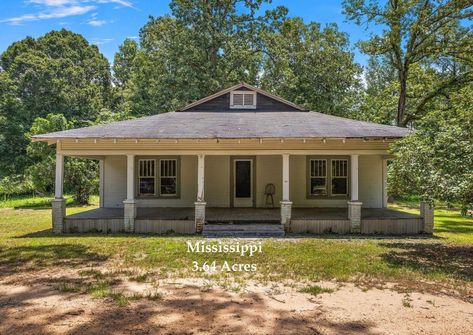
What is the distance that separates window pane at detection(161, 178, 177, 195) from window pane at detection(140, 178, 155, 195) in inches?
16.4

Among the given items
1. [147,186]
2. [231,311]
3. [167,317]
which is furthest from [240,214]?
[167,317]

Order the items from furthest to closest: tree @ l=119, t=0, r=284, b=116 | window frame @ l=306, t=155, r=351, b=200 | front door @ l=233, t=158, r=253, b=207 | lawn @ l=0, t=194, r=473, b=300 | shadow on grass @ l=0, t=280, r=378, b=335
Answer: tree @ l=119, t=0, r=284, b=116
front door @ l=233, t=158, r=253, b=207
window frame @ l=306, t=155, r=351, b=200
lawn @ l=0, t=194, r=473, b=300
shadow on grass @ l=0, t=280, r=378, b=335

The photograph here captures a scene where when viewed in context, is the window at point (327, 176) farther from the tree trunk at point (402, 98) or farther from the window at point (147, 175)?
the tree trunk at point (402, 98)

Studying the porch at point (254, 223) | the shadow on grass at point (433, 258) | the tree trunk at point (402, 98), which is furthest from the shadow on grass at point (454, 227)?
the tree trunk at point (402, 98)

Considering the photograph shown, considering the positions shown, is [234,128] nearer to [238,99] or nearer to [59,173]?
[238,99]

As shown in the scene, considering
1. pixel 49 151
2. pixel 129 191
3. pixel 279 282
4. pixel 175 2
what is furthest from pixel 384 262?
pixel 175 2

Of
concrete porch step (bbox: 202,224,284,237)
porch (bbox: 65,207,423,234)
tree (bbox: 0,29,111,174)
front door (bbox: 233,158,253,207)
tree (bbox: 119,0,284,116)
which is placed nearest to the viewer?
concrete porch step (bbox: 202,224,284,237)

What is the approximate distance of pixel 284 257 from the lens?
25.8ft

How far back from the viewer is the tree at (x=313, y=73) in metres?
25.8

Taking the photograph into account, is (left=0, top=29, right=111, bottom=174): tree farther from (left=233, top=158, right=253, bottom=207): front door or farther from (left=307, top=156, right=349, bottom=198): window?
(left=307, top=156, right=349, bottom=198): window

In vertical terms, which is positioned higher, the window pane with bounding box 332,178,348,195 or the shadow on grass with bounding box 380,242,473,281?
the window pane with bounding box 332,178,348,195

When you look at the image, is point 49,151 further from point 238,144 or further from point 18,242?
point 238,144

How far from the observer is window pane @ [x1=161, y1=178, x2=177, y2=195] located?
1417 centimetres

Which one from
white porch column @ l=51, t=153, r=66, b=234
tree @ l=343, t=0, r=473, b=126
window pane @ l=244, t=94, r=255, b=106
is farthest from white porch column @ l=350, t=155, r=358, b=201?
tree @ l=343, t=0, r=473, b=126
